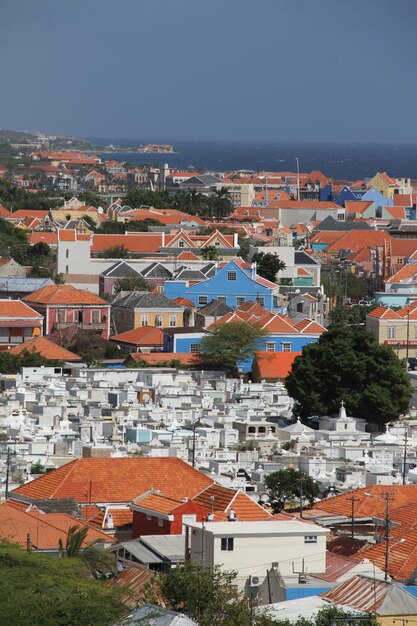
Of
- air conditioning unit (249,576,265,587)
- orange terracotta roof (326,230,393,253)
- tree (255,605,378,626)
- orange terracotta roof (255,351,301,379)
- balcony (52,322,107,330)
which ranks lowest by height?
orange terracotta roof (255,351,301,379)

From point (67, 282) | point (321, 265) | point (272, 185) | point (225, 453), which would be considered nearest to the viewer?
point (225, 453)

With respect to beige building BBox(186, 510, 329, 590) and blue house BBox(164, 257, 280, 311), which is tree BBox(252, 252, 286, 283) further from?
beige building BBox(186, 510, 329, 590)

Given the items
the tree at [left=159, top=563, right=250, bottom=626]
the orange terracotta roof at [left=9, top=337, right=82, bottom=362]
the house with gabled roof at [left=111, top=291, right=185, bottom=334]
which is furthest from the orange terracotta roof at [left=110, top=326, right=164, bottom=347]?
the tree at [left=159, top=563, right=250, bottom=626]

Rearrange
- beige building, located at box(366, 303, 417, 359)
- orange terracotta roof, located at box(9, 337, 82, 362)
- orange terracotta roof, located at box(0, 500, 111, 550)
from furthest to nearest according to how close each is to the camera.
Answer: beige building, located at box(366, 303, 417, 359) → orange terracotta roof, located at box(9, 337, 82, 362) → orange terracotta roof, located at box(0, 500, 111, 550)

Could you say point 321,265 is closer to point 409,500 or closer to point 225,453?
point 225,453

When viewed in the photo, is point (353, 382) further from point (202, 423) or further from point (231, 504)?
point (231, 504)

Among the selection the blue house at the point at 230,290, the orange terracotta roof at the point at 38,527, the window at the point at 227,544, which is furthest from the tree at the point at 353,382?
→ the window at the point at 227,544

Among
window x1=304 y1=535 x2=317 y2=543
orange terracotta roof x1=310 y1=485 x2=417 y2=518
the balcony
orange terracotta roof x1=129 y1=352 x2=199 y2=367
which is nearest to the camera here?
window x1=304 y1=535 x2=317 y2=543

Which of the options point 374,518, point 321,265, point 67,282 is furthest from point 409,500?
point 321,265
